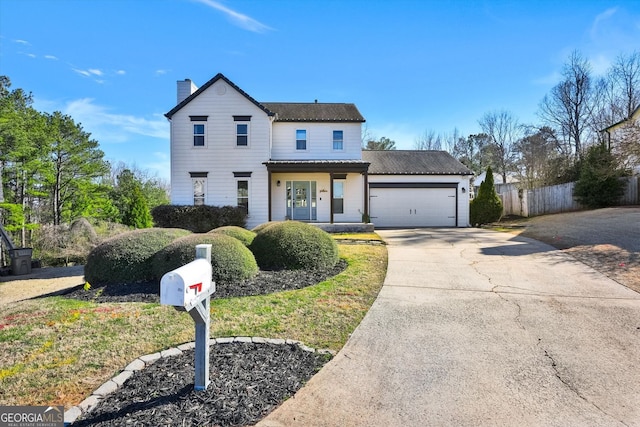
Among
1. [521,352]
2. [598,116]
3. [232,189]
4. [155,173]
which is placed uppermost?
[598,116]

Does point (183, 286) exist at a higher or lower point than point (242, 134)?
lower

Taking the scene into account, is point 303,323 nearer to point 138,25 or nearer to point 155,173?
point 138,25

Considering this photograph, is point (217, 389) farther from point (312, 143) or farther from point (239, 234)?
point (312, 143)

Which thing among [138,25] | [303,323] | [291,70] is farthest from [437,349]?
[291,70]

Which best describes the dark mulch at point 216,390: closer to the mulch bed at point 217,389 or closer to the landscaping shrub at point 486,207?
the mulch bed at point 217,389

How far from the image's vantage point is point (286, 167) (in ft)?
57.9

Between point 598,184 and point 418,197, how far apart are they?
→ 10.4m

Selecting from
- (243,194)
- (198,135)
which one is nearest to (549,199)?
(243,194)

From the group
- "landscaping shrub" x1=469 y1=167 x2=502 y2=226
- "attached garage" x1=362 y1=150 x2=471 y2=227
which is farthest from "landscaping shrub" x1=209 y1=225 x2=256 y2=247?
"landscaping shrub" x1=469 y1=167 x2=502 y2=226

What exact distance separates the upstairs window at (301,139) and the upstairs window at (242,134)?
2.84 meters

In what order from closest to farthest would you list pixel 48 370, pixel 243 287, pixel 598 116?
pixel 48 370, pixel 243 287, pixel 598 116

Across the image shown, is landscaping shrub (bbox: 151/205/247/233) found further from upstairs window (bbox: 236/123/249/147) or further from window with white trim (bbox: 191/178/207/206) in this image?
upstairs window (bbox: 236/123/249/147)

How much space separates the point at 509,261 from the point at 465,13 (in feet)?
26.0

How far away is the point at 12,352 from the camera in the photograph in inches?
152
